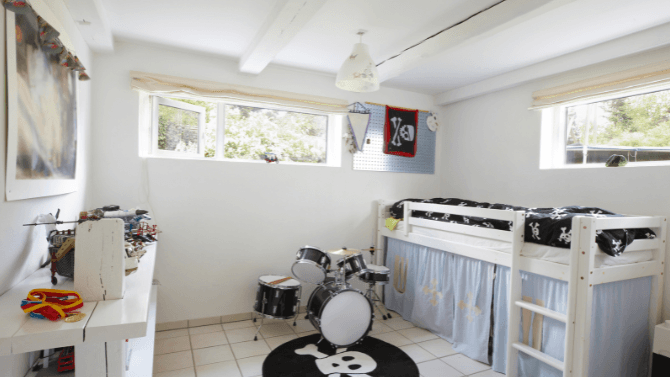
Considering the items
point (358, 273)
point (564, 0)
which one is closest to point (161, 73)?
point (358, 273)

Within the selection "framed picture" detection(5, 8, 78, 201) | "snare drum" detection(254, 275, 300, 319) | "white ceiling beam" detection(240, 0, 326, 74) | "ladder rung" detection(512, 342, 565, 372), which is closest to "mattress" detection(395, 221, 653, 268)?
"ladder rung" detection(512, 342, 565, 372)

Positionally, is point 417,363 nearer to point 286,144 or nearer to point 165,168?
point 286,144

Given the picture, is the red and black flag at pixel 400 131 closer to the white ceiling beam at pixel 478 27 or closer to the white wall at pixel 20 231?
the white ceiling beam at pixel 478 27

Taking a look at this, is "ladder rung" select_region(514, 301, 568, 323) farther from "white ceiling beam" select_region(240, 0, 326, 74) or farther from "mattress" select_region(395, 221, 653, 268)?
"white ceiling beam" select_region(240, 0, 326, 74)

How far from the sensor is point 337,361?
104 inches

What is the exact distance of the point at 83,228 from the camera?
4.01 feet

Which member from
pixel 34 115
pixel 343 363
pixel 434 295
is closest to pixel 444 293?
pixel 434 295

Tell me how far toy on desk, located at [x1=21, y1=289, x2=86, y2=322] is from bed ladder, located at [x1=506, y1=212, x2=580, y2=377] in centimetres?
234

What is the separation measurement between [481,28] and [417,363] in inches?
94.1

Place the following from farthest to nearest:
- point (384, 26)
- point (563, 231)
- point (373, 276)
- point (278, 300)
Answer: point (373, 276) → point (278, 300) → point (384, 26) → point (563, 231)

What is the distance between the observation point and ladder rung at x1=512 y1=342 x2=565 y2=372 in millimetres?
2100

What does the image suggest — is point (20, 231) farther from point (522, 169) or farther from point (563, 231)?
point (522, 169)

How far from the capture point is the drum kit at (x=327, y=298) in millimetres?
2740

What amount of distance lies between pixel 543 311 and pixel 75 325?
2.37 metres
